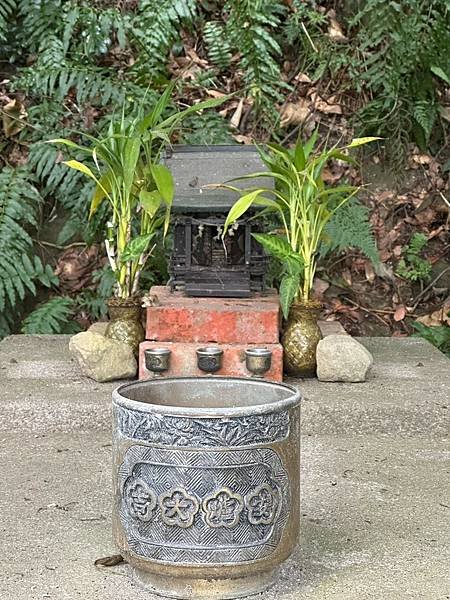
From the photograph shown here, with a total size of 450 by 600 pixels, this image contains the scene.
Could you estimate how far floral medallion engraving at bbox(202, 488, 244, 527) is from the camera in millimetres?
1781

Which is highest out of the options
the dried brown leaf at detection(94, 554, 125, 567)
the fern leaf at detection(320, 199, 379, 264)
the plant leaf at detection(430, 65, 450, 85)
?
the plant leaf at detection(430, 65, 450, 85)

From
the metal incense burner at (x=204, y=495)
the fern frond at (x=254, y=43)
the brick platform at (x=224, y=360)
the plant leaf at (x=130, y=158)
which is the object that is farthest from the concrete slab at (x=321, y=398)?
the fern frond at (x=254, y=43)

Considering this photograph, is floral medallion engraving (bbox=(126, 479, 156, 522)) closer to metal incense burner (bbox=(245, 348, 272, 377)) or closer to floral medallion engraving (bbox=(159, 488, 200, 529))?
floral medallion engraving (bbox=(159, 488, 200, 529))

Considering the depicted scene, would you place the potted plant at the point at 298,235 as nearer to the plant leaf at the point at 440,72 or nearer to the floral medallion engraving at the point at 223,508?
the plant leaf at the point at 440,72

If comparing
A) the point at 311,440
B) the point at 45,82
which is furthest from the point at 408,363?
the point at 45,82

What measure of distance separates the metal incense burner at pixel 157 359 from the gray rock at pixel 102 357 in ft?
0.49

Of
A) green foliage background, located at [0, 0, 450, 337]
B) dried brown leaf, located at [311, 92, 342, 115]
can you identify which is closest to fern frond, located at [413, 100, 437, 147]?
green foliage background, located at [0, 0, 450, 337]

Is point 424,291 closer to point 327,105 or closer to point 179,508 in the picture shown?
point 327,105

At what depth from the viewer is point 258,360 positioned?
11.9ft

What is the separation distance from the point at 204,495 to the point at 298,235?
7.72ft

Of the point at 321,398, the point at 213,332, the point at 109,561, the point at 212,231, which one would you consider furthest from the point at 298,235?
the point at 109,561

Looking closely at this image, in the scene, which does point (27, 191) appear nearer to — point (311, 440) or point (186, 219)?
point (186, 219)

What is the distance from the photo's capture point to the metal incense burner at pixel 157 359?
3.65m

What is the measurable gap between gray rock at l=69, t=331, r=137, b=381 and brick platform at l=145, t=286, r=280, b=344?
145 mm
